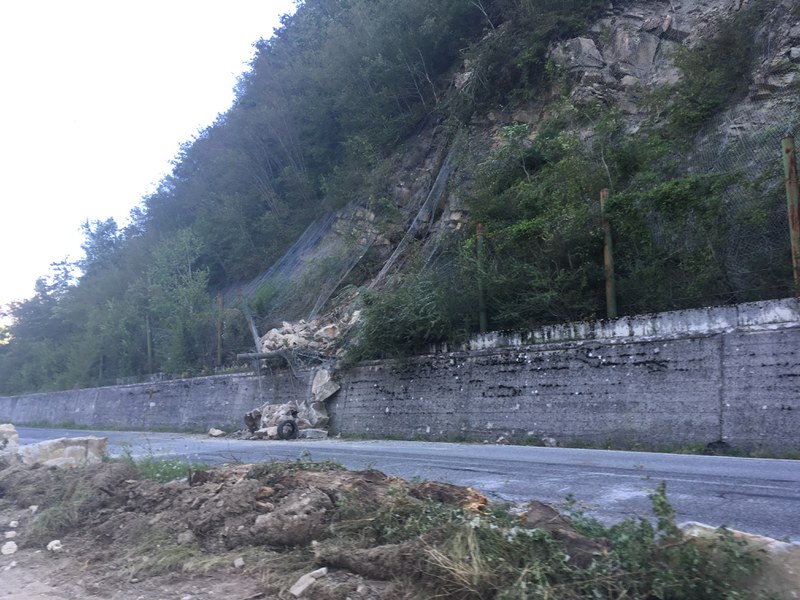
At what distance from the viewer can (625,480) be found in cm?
828

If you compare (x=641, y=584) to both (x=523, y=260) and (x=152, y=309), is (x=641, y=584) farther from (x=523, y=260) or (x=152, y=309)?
(x=152, y=309)

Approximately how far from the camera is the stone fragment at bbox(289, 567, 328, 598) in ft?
15.8

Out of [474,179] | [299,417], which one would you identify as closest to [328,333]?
[299,417]

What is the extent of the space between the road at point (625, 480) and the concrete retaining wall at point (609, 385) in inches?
87.6

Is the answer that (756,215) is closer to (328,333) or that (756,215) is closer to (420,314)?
(420,314)

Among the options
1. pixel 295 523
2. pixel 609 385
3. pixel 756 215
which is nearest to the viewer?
pixel 295 523

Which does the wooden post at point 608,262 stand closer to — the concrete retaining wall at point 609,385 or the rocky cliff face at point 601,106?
the concrete retaining wall at point 609,385

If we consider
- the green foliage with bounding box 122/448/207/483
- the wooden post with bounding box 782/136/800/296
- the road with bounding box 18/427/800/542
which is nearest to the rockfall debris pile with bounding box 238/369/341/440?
the road with bounding box 18/427/800/542

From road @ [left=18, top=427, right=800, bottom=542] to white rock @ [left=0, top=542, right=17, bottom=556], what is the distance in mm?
3718

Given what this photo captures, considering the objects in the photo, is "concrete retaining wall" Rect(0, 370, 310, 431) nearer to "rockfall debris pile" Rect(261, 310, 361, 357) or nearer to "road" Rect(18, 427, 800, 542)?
"rockfall debris pile" Rect(261, 310, 361, 357)

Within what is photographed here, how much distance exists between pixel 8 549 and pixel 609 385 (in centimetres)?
1164

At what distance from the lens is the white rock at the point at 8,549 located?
7086 millimetres

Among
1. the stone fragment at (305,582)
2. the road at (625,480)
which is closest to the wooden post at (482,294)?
the road at (625,480)

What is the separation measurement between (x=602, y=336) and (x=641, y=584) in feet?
40.4
